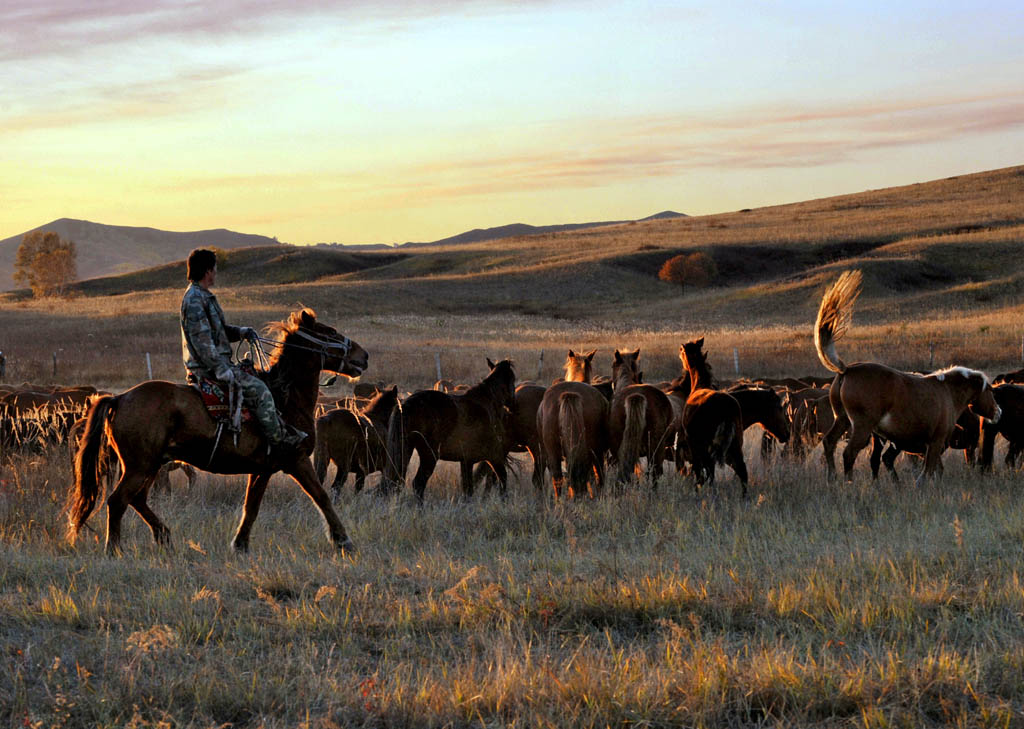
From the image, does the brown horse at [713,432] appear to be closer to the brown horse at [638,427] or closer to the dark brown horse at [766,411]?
the brown horse at [638,427]

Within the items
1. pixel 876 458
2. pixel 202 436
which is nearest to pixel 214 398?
pixel 202 436

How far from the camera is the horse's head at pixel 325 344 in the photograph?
828cm

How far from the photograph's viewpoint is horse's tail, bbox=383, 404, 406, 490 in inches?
407

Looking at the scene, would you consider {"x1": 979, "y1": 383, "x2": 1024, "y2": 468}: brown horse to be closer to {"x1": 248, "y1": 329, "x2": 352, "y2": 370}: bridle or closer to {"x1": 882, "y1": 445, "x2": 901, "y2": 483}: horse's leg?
{"x1": 882, "y1": 445, "x2": 901, "y2": 483}: horse's leg

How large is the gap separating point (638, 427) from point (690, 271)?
75836 millimetres

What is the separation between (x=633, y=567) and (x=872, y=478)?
550 cm

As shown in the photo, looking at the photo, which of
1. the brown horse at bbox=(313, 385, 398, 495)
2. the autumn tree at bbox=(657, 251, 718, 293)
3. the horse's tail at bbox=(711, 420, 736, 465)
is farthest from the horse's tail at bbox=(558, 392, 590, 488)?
the autumn tree at bbox=(657, 251, 718, 293)

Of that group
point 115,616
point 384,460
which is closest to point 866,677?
point 115,616

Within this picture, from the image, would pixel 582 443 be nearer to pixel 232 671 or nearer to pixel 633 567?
pixel 633 567

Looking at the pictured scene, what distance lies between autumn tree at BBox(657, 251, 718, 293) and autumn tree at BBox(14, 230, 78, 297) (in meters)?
68.7

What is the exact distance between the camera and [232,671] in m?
5.00

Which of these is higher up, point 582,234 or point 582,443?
point 582,234

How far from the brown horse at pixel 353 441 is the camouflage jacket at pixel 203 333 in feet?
10.3

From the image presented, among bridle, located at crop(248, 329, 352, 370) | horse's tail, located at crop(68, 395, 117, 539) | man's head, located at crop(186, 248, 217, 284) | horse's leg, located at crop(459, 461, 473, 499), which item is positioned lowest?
horse's leg, located at crop(459, 461, 473, 499)
